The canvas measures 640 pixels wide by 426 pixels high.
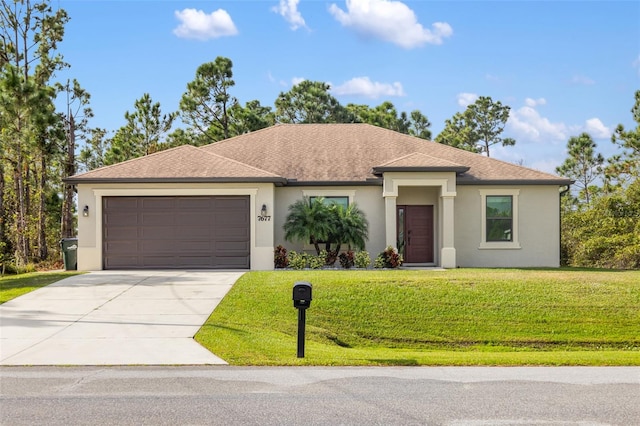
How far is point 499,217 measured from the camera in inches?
897

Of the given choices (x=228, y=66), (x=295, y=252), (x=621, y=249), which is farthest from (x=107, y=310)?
(x=228, y=66)

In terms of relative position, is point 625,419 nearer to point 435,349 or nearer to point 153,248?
point 435,349

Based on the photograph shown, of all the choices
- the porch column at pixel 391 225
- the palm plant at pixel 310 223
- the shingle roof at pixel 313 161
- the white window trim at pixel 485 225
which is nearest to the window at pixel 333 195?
the shingle roof at pixel 313 161

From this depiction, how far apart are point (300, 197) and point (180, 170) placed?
4200mm

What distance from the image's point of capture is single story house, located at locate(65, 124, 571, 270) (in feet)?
68.7

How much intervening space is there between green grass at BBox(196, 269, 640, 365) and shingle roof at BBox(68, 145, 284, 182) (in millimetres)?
4622

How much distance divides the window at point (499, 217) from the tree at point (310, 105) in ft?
75.9

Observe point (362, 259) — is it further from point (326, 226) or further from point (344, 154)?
point (344, 154)

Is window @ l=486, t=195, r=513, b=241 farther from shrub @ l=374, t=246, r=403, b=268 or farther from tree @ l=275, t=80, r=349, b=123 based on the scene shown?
tree @ l=275, t=80, r=349, b=123

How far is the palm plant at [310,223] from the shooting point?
21.1 meters

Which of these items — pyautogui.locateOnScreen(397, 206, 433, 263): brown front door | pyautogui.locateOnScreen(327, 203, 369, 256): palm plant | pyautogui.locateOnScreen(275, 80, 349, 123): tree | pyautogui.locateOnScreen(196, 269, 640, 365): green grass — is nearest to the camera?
pyautogui.locateOnScreen(196, 269, 640, 365): green grass

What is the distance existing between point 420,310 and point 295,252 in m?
7.38

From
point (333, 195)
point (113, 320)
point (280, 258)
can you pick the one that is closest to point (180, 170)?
point (280, 258)

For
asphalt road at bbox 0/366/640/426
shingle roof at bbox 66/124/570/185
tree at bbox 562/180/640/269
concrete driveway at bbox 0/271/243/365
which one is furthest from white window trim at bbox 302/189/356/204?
asphalt road at bbox 0/366/640/426
